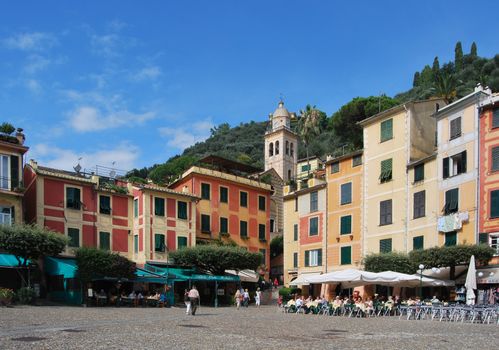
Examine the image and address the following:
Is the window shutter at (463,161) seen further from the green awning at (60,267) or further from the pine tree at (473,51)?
the pine tree at (473,51)

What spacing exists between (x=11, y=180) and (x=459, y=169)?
2947 centimetres

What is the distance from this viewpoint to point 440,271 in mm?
35406

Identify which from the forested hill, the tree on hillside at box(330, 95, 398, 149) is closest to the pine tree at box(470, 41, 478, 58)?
the forested hill

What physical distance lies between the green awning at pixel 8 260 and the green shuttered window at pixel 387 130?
27.1 meters

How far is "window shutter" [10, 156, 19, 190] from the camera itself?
3812 cm

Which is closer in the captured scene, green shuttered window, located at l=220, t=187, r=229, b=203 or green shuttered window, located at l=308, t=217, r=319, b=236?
green shuttered window, located at l=308, t=217, r=319, b=236

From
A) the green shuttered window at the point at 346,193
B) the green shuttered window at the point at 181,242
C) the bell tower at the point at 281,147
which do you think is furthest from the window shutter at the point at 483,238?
the bell tower at the point at 281,147

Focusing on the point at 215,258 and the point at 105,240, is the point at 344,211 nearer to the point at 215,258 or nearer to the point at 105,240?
the point at 215,258

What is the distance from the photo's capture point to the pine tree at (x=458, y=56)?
11084 centimetres

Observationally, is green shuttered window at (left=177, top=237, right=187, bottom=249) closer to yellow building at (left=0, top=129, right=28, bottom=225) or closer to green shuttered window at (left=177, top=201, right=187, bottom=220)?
green shuttered window at (left=177, top=201, right=187, bottom=220)

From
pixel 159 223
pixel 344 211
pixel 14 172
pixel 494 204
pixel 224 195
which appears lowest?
pixel 159 223

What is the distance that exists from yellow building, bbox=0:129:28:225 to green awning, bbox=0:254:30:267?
242 cm

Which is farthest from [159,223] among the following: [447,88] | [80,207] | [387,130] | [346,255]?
[447,88]

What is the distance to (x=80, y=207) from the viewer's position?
42906 millimetres
